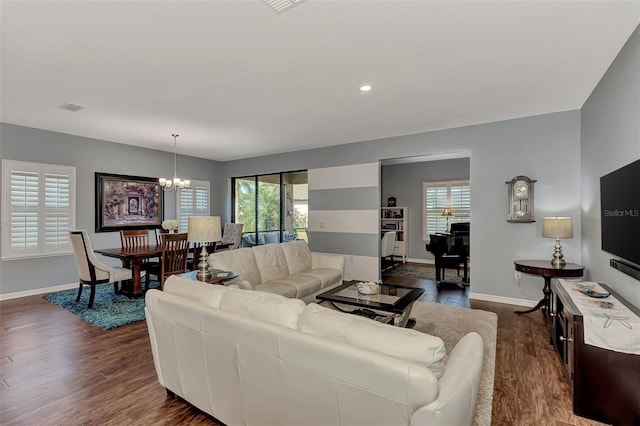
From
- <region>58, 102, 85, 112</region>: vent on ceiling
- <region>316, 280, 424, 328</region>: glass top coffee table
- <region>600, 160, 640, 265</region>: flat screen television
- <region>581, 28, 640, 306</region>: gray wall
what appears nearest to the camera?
<region>600, 160, 640, 265</region>: flat screen television

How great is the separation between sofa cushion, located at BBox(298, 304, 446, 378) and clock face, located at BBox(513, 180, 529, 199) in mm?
3914

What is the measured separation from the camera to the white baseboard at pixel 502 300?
4.38 m

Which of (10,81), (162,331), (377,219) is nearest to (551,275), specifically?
(377,219)

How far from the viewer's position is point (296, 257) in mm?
4625

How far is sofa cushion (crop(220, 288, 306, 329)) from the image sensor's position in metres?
1.62

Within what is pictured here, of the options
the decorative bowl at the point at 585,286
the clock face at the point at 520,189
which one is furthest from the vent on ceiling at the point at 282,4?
the clock face at the point at 520,189

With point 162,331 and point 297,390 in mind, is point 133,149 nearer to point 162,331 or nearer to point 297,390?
point 162,331

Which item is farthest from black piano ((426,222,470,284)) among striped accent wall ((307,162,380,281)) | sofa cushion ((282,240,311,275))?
sofa cushion ((282,240,311,275))

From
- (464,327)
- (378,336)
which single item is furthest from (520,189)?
(378,336)

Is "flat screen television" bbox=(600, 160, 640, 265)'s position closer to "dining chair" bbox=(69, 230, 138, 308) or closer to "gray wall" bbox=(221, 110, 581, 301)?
"gray wall" bbox=(221, 110, 581, 301)

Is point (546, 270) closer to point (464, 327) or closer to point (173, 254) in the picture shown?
point (464, 327)

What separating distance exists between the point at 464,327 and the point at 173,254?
400 centimetres

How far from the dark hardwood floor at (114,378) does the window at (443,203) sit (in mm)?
4211

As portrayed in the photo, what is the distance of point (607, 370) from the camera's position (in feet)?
6.57
